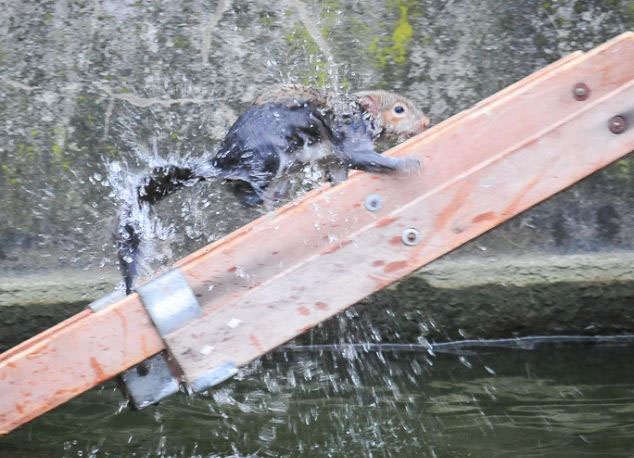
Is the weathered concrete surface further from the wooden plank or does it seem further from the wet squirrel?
the wooden plank

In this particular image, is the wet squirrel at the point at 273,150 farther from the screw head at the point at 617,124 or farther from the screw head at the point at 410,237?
the screw head at the point at 617,124

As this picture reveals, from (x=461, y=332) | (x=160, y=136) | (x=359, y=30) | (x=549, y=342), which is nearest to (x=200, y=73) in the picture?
(x=160, y=136)

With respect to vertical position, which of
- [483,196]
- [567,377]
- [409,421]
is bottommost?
[567,377]

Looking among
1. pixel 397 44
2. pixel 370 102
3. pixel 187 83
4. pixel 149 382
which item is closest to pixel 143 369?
pixel 149 382

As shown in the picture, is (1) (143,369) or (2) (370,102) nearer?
(1) (143,369)

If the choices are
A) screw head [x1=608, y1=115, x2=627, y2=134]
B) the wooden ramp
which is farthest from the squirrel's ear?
screw head [x1=608, y1=115, x2=627, y2=134]

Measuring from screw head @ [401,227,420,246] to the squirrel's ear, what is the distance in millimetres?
947

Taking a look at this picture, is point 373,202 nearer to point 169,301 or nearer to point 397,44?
point 169,301

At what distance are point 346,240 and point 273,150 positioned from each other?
722 millimetres

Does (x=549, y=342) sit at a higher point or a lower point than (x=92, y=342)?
lower

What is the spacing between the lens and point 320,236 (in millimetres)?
2303

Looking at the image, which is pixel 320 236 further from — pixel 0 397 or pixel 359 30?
pixel 359 30

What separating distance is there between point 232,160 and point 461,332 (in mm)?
1641

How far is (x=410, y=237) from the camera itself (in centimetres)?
230
